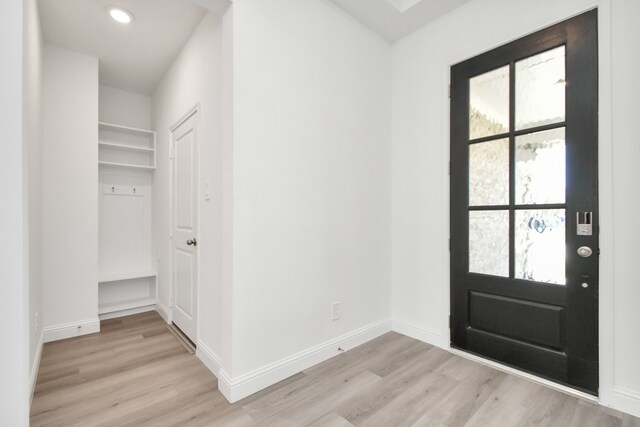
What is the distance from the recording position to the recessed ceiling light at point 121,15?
7.81 feet

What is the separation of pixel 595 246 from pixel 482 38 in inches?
67.6

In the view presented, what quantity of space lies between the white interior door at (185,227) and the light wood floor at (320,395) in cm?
46

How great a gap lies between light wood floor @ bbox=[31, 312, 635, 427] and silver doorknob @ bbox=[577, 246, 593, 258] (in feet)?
2.91

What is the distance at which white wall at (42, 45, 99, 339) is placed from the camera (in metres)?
2.81

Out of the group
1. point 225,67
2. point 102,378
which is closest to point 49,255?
point 102,378

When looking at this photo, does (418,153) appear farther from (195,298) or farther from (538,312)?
(195,298)

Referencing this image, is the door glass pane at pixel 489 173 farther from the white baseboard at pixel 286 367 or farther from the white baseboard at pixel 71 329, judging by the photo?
the white baseboard at pixel 71 329

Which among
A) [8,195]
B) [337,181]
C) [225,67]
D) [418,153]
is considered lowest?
[8,195]

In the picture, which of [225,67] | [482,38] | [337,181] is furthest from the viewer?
[337,181]

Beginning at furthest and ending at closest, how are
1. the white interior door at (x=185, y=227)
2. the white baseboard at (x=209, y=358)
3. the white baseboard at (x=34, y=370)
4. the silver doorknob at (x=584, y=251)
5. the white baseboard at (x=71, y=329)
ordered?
1. the white baseboard at (x=71, y=329)
2. the white interior door at (x=185, y=227)
3. the white baseboard at (x=209, y=358)
4. the white baseboard at (x=34, y=370)
5. the silver doorknob at (x=584, y=251)

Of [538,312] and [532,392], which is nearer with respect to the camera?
[532,392]

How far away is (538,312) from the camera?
2010mm
